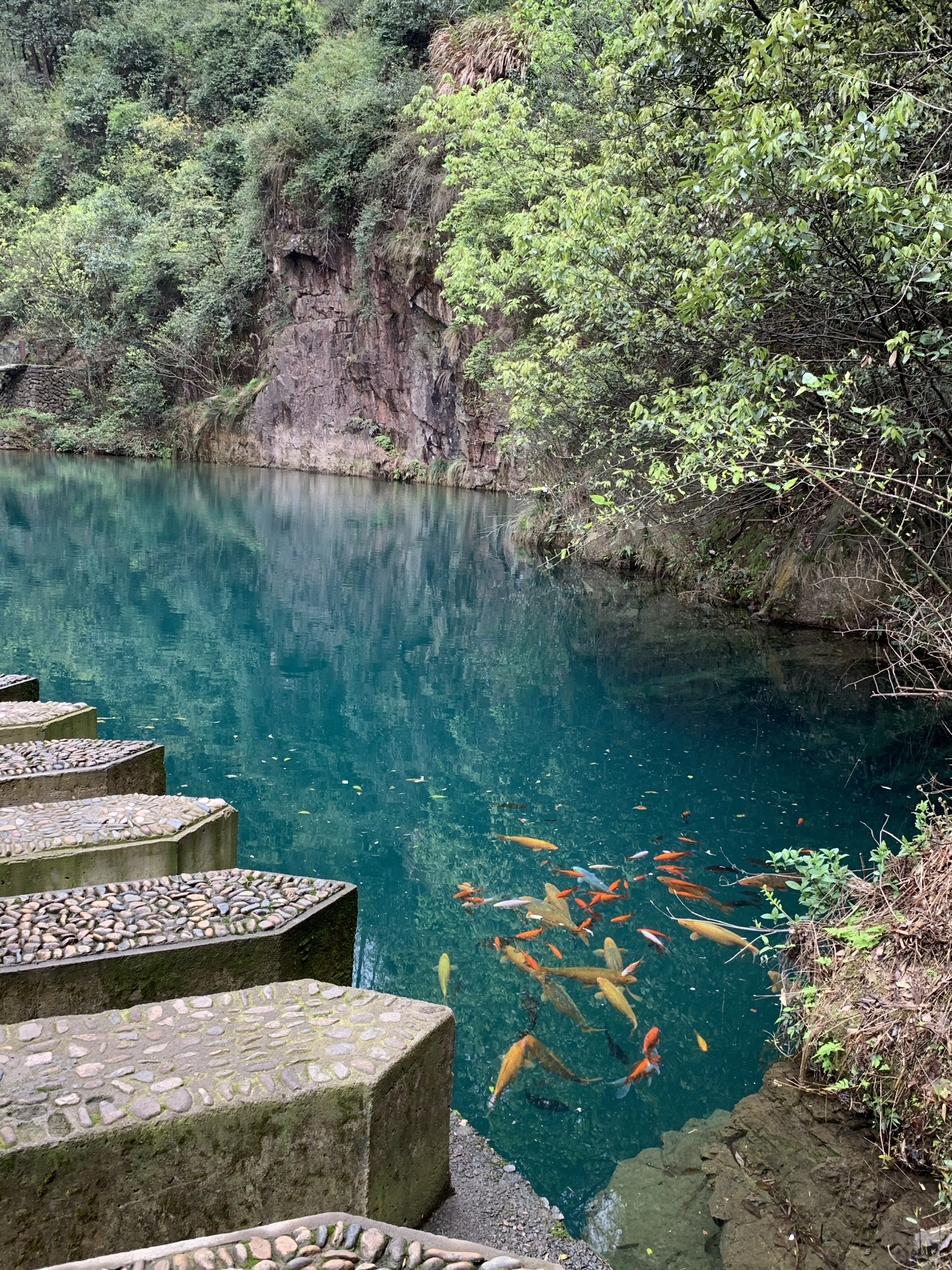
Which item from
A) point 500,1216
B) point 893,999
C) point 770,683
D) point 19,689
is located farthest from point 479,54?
point 500,1216

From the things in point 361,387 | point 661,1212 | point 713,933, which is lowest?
point 661,1212

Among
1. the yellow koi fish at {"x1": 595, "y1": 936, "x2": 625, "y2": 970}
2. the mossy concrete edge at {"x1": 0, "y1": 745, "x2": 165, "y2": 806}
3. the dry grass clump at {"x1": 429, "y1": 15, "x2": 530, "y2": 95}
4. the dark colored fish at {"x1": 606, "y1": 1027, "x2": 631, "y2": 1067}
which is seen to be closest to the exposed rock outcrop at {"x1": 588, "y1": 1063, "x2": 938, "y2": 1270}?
the dark colored fish at {"x1": 606, "y1": 1027, "x2": 631, "y2": 1067}

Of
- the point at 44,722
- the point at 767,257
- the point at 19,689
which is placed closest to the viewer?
the point at 44,722

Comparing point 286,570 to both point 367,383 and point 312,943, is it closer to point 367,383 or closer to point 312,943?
point 312,943

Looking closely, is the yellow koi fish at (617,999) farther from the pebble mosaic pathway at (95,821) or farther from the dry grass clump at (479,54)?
the dry grass clump at (479,54)

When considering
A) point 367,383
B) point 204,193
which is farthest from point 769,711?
point 204,193

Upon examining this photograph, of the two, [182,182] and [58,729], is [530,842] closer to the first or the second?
[58,729]

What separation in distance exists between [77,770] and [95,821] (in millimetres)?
971

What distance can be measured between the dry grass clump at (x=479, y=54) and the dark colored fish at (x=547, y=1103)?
25.0m

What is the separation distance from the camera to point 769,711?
10.7m

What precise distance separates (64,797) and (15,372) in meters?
45.5

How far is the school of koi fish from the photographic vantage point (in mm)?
4461

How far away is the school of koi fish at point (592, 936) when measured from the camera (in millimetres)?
4461

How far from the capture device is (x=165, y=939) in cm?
370
